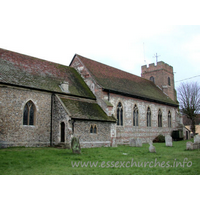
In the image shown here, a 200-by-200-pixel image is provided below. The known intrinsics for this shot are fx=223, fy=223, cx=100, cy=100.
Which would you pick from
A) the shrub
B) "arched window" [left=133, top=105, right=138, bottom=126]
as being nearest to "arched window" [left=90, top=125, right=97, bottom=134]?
"arched window" [left=133, top=105, right=138, bottom=126]

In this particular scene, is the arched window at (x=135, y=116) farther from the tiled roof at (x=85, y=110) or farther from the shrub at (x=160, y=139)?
the tiled roof at (x=85, y=110)

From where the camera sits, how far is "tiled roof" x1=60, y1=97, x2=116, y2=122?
19.0 m

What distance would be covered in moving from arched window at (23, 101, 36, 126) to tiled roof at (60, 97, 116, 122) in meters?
2.70

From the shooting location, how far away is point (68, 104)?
19703 millimetres

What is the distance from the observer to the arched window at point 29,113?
17789 millimetres

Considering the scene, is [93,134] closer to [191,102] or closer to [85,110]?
[85,110]

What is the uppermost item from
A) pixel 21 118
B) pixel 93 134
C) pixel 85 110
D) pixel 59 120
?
pixel 85 110

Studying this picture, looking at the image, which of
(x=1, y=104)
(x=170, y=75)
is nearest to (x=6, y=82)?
(x=1, y=104)

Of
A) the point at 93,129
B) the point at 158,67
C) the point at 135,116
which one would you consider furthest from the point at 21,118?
the point at 158,67

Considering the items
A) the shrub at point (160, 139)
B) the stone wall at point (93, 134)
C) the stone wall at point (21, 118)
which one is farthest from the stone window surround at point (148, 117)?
the stone wall at point (21, 118)

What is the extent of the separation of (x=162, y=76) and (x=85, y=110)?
22.6 meters

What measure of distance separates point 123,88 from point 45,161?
17.4 metres

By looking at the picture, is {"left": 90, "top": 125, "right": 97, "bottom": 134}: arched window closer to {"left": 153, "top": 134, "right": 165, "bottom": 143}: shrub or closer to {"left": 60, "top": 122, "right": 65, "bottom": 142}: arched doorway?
{"left": 60, "top": 122, "right": 65, "bottom": 142}: arched doorway

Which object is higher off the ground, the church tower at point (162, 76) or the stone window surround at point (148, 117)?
the church tower at point (162, 76)
